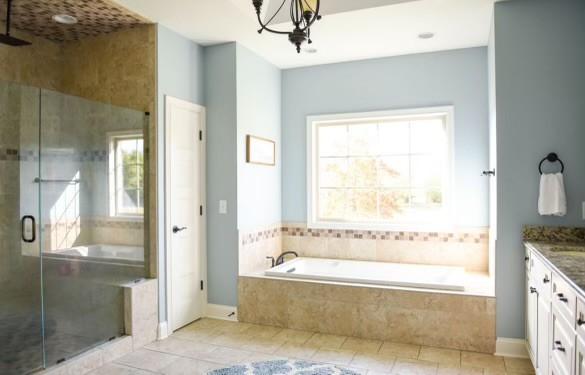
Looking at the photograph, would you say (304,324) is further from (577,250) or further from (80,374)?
(577,250)

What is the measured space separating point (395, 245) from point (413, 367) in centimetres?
160

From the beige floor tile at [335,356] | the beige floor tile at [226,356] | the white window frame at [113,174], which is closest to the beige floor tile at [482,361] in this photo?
the beige floor tile at [335,356]

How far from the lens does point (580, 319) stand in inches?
64.4

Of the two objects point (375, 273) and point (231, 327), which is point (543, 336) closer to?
point (375, 273)

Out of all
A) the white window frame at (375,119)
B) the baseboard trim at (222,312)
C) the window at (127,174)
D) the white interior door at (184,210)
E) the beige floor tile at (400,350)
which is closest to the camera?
the beige floor tile at (400,350)

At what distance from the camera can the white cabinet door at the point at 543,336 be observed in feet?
7.40

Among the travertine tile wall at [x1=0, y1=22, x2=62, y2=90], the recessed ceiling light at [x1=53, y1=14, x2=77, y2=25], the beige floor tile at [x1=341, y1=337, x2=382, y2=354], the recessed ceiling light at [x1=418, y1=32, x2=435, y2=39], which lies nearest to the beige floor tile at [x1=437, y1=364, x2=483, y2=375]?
the beige floor tile at [x1=341, y1=337, x2=382, y2=354]

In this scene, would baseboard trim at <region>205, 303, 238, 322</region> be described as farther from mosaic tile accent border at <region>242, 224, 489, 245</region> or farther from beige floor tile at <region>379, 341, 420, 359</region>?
beige floor tile at <region>379, 341, 420, 359</region>

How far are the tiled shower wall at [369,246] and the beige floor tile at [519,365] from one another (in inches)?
43.9

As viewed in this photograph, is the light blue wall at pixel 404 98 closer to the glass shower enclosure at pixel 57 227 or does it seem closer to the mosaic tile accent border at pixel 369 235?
the mosaic tile accent border at pixel 369 235

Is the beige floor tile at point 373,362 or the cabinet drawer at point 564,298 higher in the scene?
the cabinet drawer at point 564,298

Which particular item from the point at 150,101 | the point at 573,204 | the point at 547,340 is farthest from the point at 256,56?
the point at 547,340

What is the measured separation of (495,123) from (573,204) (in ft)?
2.58

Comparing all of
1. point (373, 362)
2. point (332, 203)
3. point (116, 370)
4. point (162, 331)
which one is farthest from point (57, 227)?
point (332, 203)
